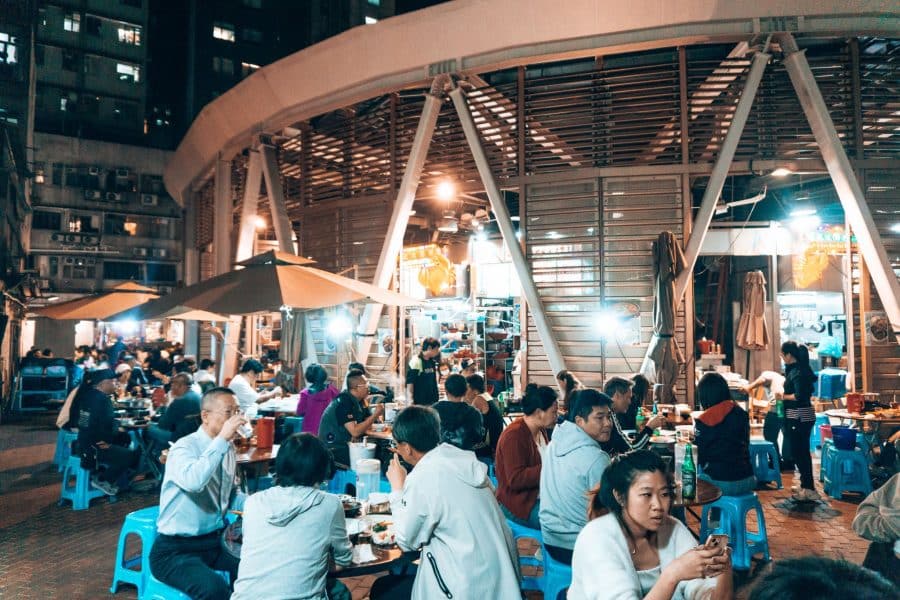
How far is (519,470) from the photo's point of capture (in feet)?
15.1

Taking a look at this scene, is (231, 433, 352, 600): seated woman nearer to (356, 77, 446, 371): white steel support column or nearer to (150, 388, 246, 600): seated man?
(150, 388, 246, 600): seated man

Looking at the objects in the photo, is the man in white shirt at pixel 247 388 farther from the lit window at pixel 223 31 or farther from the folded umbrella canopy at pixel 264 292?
the lit window at pixel 223 31

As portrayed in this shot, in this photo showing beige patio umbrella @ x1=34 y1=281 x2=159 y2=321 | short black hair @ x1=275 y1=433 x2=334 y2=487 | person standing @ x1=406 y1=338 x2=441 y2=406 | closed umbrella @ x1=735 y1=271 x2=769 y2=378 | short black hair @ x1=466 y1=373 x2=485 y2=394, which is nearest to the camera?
short black hair @ x1=275 y1=433 x2=334 y2=487

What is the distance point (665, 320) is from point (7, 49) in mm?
20116

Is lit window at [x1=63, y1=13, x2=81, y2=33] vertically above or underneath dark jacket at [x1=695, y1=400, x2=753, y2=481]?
above

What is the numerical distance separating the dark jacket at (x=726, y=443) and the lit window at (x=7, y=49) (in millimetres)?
21415

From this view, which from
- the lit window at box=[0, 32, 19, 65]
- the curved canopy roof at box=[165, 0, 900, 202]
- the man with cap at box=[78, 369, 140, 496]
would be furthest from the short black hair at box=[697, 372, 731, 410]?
the lit window at box=[0, 32, 19, 65]

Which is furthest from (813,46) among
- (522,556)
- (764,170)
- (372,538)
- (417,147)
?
(372,538)

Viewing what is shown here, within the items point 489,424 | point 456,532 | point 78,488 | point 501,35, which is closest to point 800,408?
point 489,424

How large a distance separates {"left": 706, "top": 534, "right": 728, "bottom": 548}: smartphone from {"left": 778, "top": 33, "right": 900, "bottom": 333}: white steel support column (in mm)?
8258

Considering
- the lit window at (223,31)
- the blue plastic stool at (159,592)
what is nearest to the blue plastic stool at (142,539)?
the blue plastic stool at (159,592)

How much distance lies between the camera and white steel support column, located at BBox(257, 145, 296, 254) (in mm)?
13008

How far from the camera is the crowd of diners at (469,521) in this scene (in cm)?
227

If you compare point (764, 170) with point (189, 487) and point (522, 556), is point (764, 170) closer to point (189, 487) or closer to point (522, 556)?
point (522, 556)
